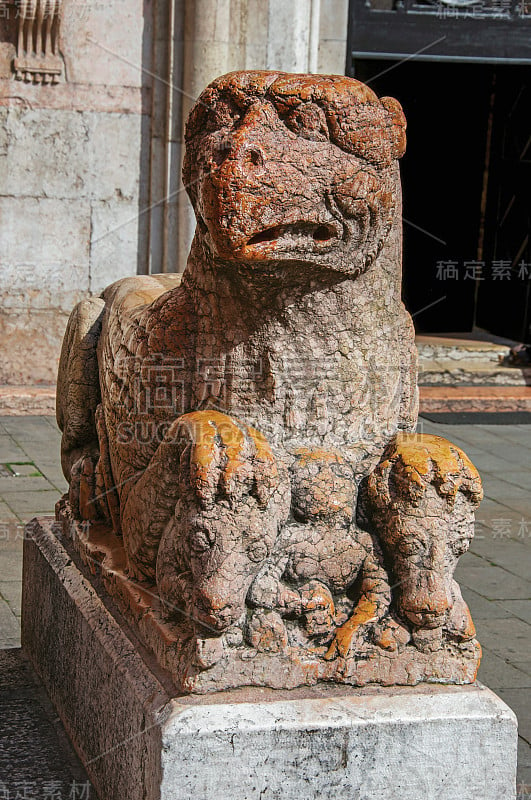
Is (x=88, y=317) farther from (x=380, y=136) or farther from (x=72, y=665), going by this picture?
(x=380, y=136)

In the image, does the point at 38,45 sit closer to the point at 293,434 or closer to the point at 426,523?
the point at 293,434

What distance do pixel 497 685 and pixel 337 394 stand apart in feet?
5.84

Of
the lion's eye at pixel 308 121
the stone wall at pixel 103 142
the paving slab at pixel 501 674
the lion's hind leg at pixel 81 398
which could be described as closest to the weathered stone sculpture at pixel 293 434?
the lion's eye at pixel 308 121

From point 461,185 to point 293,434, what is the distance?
9047 millimetres

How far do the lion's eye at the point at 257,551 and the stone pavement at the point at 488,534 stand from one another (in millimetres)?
822

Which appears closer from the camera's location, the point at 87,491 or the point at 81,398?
the point at 87,491

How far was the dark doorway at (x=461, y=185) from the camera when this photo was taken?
10.9m

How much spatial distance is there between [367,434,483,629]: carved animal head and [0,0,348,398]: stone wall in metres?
5.53

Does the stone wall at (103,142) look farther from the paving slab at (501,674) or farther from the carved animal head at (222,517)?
the carved animal head at (222,517)

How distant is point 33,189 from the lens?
25.4 ft

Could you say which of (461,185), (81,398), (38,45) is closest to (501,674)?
(81,398)

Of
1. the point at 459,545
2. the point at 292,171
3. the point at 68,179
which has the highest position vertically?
the point at 292,171

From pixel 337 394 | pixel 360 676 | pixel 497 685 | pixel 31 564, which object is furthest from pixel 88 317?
pixel 497 685

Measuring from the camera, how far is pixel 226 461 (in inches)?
93.5
